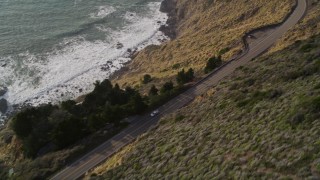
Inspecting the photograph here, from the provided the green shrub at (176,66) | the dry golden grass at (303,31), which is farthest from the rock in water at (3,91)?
the dry golden grass at (303,31)

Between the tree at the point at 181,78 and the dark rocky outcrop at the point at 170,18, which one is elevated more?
the dark rocky outcrop at the point at 170,18

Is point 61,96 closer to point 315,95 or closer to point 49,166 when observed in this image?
point 49,166

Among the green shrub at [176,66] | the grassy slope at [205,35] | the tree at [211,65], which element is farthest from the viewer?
the green shrub at [176,66]

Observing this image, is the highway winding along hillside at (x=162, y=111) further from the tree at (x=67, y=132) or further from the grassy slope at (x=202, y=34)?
the grassy slope at (x=202, y=34)

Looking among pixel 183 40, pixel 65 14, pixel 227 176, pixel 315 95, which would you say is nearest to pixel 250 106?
pixel 315 95

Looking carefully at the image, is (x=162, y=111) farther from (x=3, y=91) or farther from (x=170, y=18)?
(x=170, y=18)

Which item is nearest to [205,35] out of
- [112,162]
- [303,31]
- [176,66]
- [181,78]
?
[176,66]
